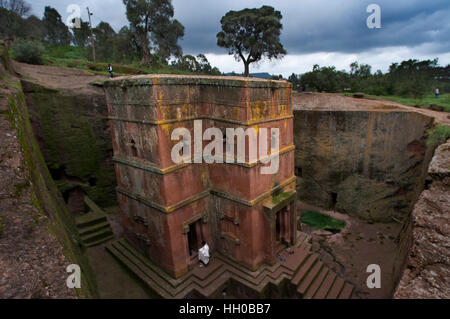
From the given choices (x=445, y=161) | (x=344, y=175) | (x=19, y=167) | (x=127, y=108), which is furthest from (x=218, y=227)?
(x=344, y=175)

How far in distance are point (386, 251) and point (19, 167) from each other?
14125mm

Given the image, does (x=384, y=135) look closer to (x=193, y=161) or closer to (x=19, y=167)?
(x=193, y=161)

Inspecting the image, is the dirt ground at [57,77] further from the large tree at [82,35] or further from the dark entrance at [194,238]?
the large tree at [82,35]

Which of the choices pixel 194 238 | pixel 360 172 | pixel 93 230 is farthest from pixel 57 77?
pixel 360 172

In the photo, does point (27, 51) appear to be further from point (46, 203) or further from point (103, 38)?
point (103, 38)

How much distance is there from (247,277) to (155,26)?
24.5 meters

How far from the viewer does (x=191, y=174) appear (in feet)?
27.5

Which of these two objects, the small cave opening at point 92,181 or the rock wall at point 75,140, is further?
the small cave opening at point 92,181

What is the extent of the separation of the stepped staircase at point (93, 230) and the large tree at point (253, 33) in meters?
23.2

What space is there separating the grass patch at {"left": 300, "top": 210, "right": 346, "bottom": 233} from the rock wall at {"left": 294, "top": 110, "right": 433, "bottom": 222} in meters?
1.28

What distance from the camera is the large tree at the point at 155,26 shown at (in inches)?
918

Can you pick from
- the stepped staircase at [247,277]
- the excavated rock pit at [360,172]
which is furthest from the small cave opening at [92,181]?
the excavated rock pit at [360,172]

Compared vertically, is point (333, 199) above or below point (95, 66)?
below

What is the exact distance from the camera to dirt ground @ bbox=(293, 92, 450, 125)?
49.0 ft
